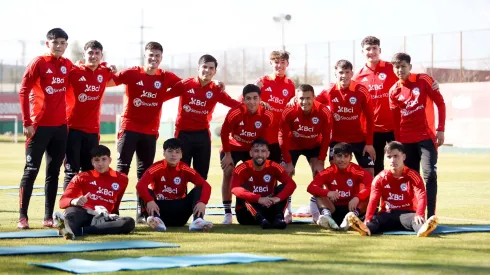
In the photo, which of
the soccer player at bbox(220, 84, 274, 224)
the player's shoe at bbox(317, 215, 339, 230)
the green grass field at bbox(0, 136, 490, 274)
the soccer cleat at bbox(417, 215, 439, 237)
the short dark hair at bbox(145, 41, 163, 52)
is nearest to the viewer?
the green grass field at bbox(0, 136, 490, 274)

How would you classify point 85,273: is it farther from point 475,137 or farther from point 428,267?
point 475,137

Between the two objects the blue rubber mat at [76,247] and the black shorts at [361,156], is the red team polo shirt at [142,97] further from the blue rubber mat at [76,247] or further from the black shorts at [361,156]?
the blue rubber mat at [76,247]

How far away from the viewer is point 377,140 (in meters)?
11.4

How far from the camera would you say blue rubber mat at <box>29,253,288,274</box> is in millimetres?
6820

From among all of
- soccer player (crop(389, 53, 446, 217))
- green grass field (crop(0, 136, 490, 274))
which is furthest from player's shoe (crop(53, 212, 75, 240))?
soccer player (crop(389, 53, 446, 217))

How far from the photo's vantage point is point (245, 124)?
1116 centimetres

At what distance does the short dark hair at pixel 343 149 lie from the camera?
1059 centimetres

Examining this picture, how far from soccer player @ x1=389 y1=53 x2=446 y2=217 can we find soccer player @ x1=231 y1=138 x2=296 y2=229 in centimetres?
147

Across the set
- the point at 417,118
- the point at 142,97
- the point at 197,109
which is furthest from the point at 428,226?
the point at 142,97

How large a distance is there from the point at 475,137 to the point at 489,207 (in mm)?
24001

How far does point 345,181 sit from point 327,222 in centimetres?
101

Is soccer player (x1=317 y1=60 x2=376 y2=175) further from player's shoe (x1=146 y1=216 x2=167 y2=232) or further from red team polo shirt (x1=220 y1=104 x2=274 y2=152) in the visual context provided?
player's shoe (x1=146 y1=216 x2=167 y2=232)

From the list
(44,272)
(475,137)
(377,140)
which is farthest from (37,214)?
(475,137)

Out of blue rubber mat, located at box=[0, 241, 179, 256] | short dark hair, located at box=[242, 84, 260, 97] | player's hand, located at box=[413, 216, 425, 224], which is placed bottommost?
blue rubber mat, located at box=[0, 241, 179, 256]
